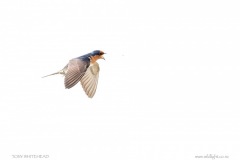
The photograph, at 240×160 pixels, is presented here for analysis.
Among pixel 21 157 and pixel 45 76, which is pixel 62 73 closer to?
pixel 45 76

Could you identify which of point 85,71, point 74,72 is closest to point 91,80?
point 85,71

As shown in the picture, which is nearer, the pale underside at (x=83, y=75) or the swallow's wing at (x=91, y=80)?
the pale underside at (x=83, y=75)

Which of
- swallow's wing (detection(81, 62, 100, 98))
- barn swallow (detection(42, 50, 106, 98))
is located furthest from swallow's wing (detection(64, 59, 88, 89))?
swallow's wing (detection(81, 62, 100, 98))

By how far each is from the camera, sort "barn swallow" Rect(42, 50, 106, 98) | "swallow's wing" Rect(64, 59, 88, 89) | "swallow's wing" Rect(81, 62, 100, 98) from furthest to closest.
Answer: "swallow's wing" Rect(81, 62, 100, 98)
"barn swallow" Rect(42, 50, 106, 98)
"swallow's wing" Rect(64, 59, 88, 89)

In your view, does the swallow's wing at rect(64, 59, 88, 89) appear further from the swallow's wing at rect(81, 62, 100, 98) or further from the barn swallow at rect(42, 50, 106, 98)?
the swallow's wing at rect(81, 62, 100, 98)

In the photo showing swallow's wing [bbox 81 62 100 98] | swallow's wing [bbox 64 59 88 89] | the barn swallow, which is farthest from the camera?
swallow's wing [bbox 81 62 100 98]

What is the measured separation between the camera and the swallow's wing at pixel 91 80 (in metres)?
8.86

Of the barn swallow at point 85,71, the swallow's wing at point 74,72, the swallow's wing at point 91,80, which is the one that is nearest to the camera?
the swallow's wing at point 74,72

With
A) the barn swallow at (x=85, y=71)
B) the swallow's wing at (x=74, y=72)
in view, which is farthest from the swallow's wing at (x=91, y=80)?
the swallow's wing at (x=74, y=72)

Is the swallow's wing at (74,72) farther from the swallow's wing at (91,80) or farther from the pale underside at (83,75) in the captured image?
the swallow's wing at (91,80)

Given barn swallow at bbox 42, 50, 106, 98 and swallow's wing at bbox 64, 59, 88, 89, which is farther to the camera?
barn swallow at bbox 42, 50, 106, 98

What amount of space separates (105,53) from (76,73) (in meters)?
1.02

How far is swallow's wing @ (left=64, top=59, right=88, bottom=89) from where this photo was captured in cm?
770

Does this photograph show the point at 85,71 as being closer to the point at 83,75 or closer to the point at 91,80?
the point at 83,75
